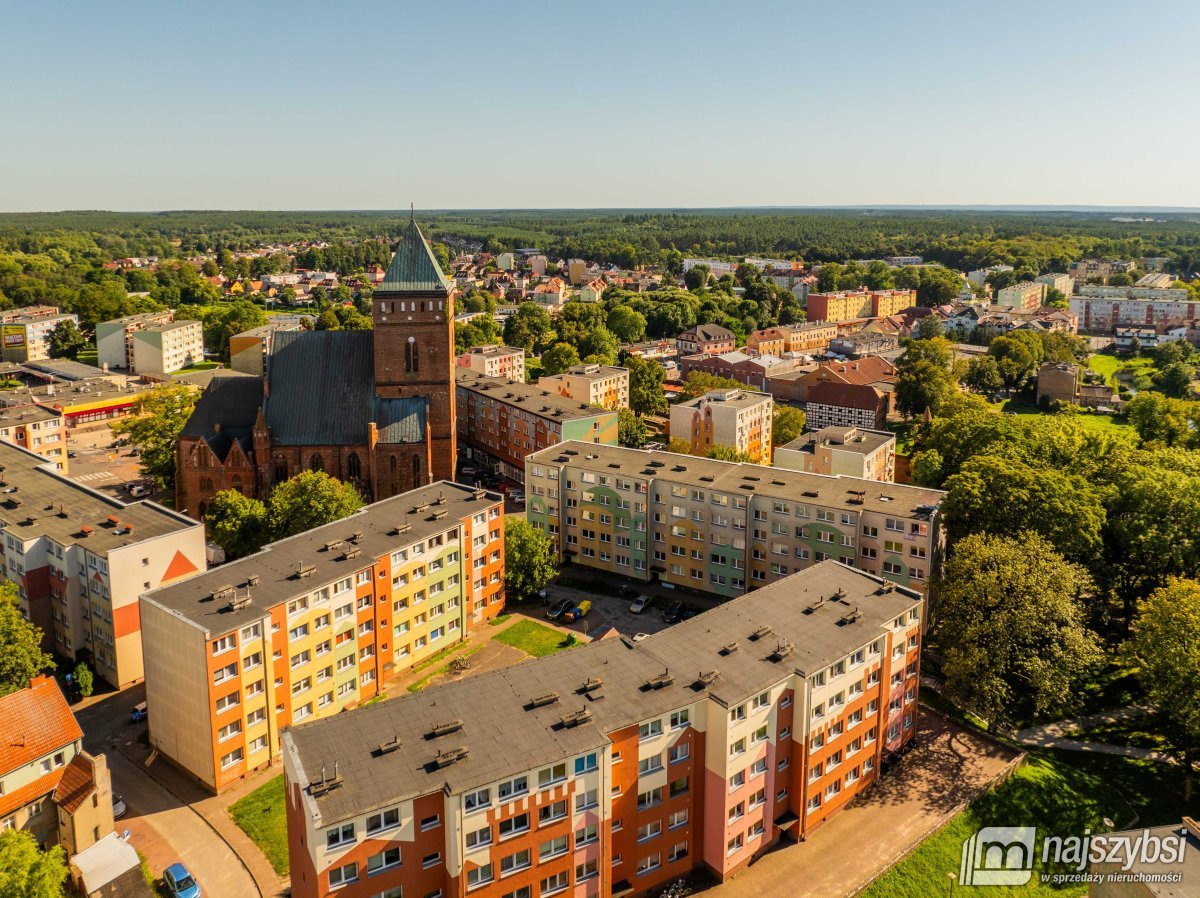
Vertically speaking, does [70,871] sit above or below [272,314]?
below

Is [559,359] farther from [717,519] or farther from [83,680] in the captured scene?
[83,680]

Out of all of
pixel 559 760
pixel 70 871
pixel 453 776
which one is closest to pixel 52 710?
pixel 70 871

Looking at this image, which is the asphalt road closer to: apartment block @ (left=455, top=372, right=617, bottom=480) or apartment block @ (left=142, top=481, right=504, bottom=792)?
apartment block @ (left=142, top=481, right=504, bottom=792)

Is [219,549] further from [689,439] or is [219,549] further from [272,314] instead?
[272,314]

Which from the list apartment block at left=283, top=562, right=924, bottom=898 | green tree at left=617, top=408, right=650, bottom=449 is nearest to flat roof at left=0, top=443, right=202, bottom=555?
apartment block at left=283, top=562, right=924, bottom=898

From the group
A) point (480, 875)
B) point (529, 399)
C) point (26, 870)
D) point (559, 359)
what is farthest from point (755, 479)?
point (559, 359)

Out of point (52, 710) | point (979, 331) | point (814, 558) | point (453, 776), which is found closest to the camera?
point (453, 776)

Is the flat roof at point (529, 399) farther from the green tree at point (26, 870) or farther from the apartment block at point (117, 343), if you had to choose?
the apartment block at point (117, 343)
